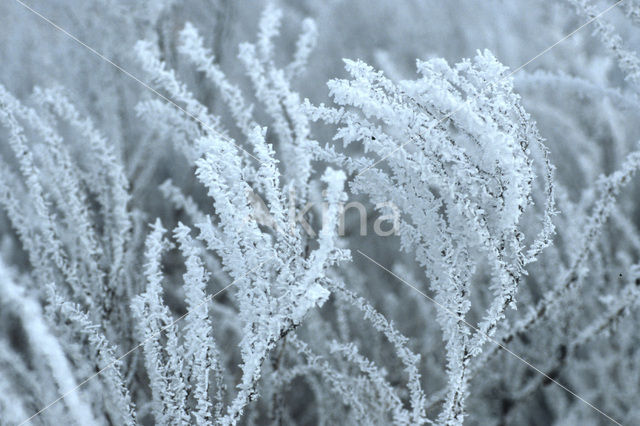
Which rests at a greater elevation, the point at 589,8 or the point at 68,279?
the point at 589,8

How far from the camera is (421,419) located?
30cm

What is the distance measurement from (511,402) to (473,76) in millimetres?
310

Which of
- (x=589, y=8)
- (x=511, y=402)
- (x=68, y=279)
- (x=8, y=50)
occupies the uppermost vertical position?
(x=8, y=50)

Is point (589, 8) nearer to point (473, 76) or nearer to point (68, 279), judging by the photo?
point (473, 76)

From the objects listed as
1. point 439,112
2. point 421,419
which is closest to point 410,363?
point 421,419

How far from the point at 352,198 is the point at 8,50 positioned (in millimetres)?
480

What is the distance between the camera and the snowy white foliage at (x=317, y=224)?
281 millimetres

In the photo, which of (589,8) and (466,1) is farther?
(466,1)

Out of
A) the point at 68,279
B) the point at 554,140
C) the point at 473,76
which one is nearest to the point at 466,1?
the point at 554,140

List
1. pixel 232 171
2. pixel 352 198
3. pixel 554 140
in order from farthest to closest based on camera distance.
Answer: pixel 554 140 → pixel 352 198 → pixel 232 171

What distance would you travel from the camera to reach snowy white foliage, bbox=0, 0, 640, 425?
281mm

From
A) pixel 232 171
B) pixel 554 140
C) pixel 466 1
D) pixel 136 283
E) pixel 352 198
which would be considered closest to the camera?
pixel 232 171

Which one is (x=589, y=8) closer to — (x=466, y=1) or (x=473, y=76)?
(x=473, y=76)

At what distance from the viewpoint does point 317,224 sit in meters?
0.54
